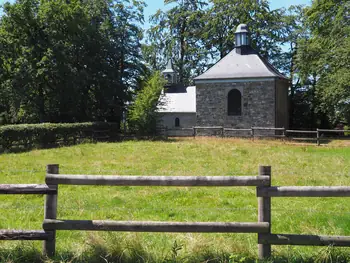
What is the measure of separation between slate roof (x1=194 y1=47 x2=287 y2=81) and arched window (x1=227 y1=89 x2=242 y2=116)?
139 cm

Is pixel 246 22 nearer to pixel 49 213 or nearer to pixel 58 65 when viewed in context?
pixel 58 65

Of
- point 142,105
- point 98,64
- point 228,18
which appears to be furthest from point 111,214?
point 228,18

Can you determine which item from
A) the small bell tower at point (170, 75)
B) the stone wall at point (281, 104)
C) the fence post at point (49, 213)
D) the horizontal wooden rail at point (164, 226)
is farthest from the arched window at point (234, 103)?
the fence post at point (49, 213)

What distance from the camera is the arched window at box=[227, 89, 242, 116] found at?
32.2 m

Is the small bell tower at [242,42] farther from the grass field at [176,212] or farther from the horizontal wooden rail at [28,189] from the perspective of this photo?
the horizontal wooden rail at [28,189]

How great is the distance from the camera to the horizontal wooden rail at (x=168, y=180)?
4.38 m

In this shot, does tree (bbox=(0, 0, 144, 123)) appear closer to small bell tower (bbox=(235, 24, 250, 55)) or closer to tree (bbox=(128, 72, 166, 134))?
tree (bbox=(128, 72, 166, 134))

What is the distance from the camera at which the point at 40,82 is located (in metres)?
30.0

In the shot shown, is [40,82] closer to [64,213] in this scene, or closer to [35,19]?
[35,19]

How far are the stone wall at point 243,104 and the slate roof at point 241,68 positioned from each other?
1.92ft

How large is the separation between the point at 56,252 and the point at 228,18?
41.8 metres

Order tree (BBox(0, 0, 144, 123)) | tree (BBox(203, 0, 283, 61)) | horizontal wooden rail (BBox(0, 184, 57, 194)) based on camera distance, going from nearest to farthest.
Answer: horizontal wooden rail (BBox(0, 184, 57, 194)) < tree (BBox(0, 0, 144, 123)) < tree (BBox(203, 0, 283, 61))

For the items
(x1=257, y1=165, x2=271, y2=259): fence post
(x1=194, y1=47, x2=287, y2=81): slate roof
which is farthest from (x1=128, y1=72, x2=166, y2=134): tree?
(x1=257, y1=165, x2=271, y2=259): fence post

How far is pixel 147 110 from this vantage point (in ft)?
101
